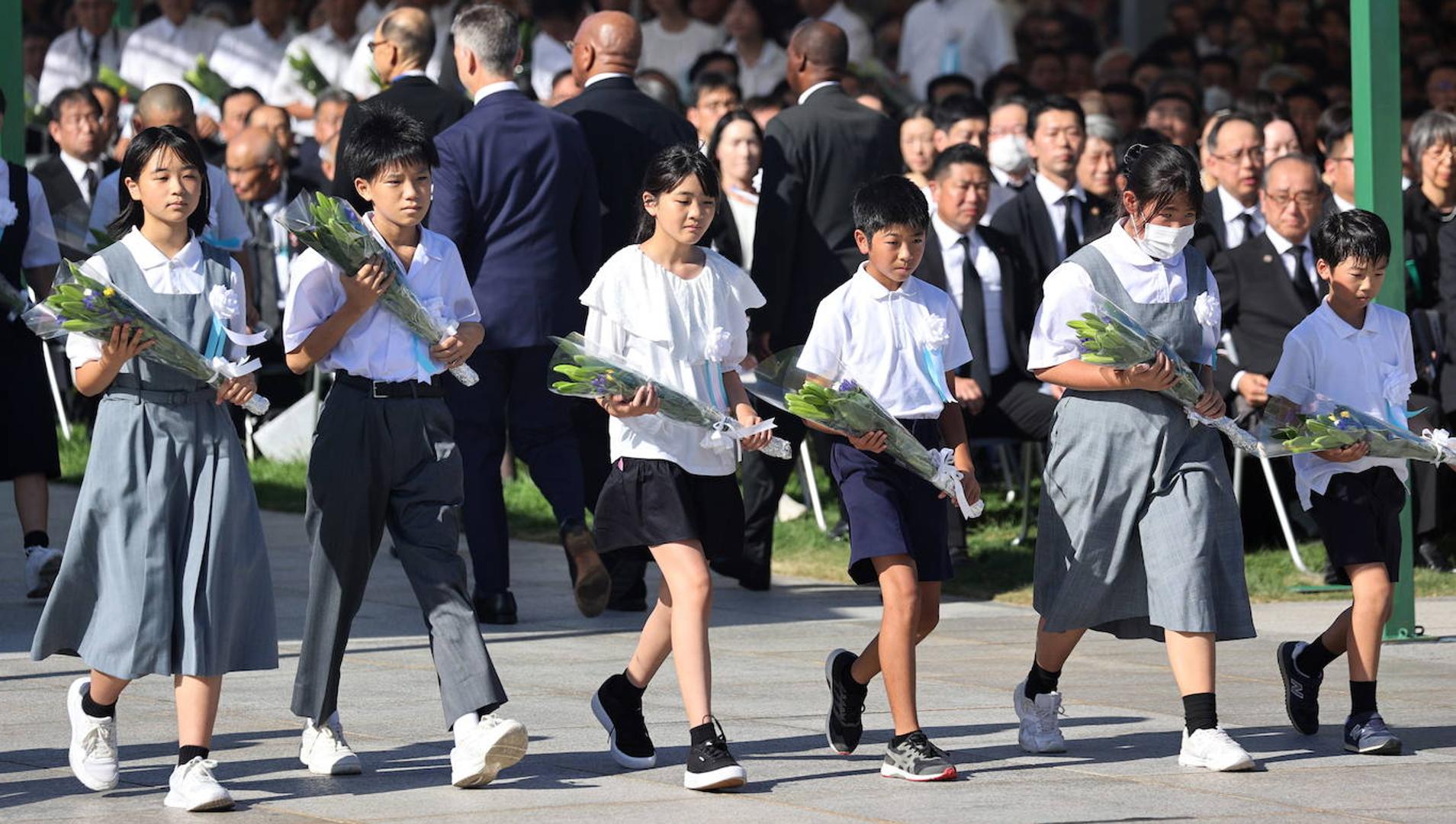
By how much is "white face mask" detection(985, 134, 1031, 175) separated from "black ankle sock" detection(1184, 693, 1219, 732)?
19.8ft

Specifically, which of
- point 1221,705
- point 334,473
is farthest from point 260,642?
point 1221,705

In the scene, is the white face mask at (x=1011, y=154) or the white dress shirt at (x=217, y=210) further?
the white face mask at (x=1011, y=154)

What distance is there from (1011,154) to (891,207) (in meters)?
5.64

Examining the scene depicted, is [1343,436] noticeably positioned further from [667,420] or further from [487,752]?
[487,752]

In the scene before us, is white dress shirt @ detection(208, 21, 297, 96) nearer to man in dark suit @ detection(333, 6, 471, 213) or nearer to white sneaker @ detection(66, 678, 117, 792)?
man in dark suit @ detection(333, 6, 471, 213)

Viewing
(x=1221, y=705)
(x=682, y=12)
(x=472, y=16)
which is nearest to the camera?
(x=1221, y=705)

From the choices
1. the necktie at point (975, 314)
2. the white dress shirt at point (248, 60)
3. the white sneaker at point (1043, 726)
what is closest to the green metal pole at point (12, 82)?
the necktie at point (975, 314)

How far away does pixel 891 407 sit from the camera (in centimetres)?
662

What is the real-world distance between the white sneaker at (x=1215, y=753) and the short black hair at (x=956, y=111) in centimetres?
653

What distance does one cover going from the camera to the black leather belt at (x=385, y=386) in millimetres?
6309

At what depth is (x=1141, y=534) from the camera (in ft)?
21.7

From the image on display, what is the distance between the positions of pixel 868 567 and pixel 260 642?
68.1 inches

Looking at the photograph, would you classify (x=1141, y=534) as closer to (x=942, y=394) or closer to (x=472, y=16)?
(x=942, y=394)

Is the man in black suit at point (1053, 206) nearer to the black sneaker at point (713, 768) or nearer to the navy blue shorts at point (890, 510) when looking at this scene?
the navy blue shorts at point (890, 510)
